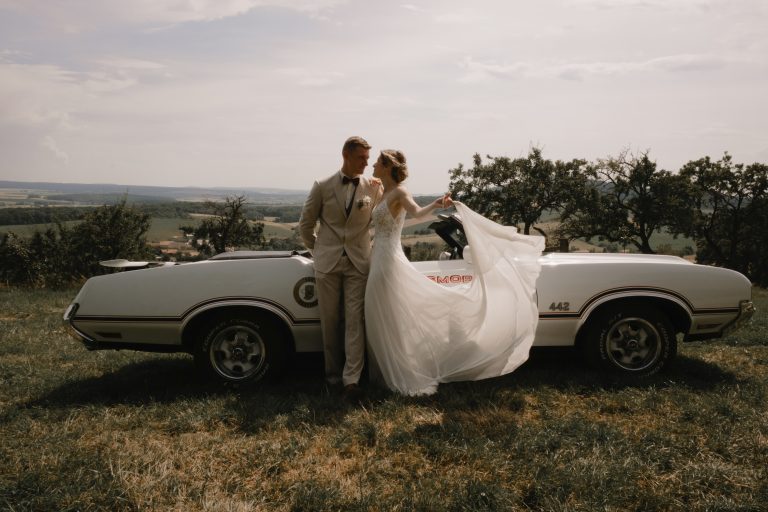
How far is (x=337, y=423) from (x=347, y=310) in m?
1.08

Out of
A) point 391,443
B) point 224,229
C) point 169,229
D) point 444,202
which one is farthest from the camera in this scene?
point 169,229

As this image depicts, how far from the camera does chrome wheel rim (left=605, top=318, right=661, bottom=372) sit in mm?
5113

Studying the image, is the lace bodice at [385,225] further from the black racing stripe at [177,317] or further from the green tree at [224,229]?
the green tree at [224,229]

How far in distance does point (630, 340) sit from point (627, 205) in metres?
44.2

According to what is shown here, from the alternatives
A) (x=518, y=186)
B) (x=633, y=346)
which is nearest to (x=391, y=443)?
(x=633, y=346)

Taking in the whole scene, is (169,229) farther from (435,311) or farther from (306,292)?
(435,311)

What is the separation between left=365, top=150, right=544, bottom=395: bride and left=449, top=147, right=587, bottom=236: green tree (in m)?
36.8

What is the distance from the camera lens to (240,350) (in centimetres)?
504

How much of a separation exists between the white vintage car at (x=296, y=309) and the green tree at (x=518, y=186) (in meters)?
36.4

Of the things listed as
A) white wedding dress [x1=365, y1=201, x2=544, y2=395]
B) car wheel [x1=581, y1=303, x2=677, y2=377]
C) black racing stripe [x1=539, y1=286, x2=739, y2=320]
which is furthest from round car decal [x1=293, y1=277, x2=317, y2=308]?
car wheel [x1=581, y1=303, x2=677, y2=377]

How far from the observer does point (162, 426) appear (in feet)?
13.9

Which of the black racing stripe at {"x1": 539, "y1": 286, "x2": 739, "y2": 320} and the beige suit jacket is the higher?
the beige suit jacket

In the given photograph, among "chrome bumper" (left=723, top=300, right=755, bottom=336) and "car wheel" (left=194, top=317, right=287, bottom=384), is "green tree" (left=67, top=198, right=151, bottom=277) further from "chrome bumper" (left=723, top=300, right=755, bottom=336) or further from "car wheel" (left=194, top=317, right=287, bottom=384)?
"chrome bumper" (left=723, top=300, right=755, bottom=336)

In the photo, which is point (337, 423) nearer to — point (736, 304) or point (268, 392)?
point (268, 392)
